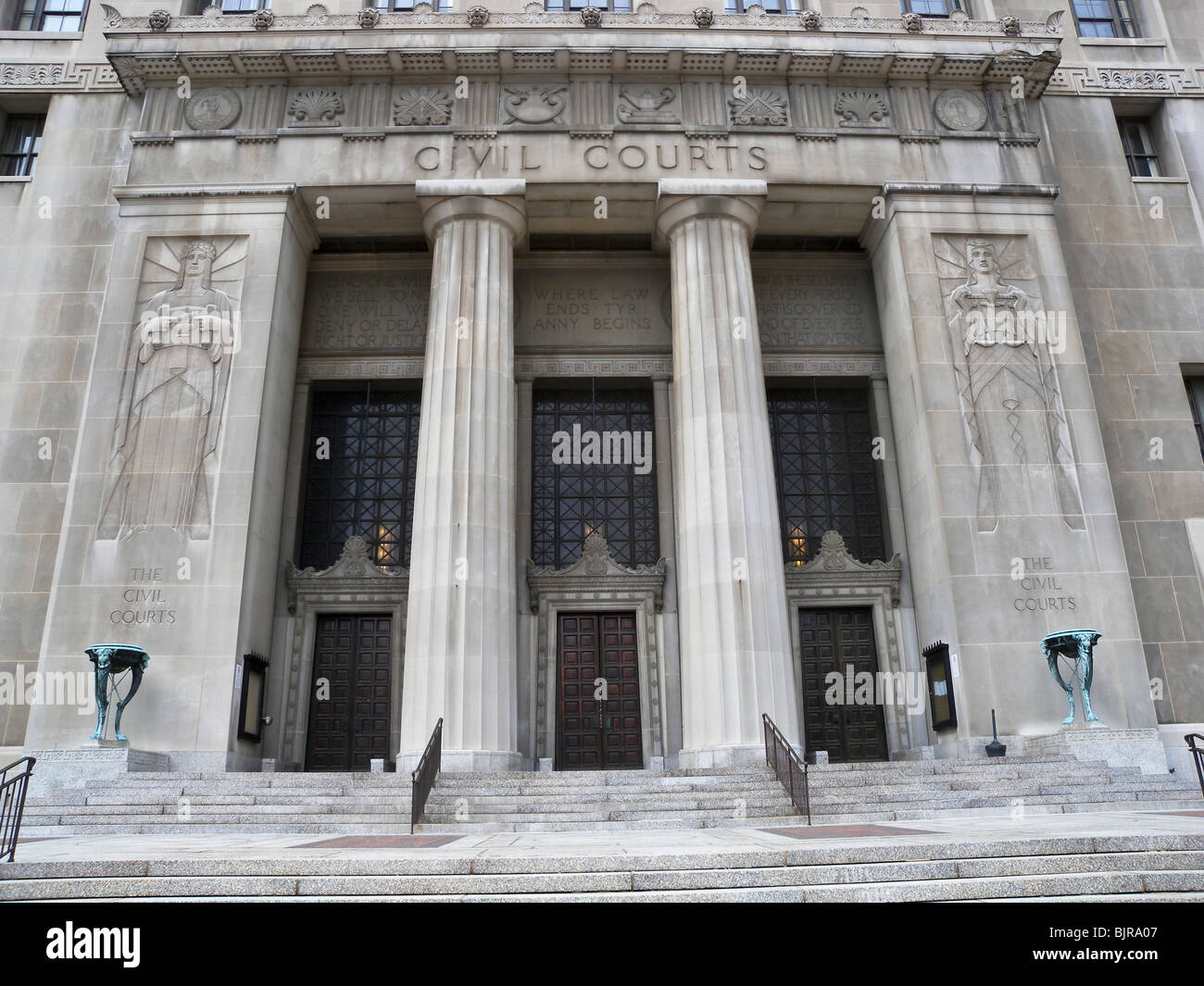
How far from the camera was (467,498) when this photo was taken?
1661cm

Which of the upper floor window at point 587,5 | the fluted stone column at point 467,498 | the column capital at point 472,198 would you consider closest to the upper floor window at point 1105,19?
the upper floor window at point 587,5

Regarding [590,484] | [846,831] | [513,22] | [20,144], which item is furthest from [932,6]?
[20,144]

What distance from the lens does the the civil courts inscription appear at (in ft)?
68.7

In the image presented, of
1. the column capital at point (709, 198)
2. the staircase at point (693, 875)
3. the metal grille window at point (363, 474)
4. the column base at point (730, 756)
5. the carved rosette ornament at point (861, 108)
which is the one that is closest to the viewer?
the staircase at point (693, 875)

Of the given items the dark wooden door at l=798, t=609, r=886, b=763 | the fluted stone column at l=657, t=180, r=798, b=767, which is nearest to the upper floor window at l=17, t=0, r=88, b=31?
the fluted stone column at l=657, t=180, r=798, b=767

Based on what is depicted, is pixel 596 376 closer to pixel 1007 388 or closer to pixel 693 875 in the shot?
pixel 1007 388

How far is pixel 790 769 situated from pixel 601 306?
13.1 m

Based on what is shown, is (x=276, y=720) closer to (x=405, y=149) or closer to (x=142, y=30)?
(x=405, y=149)

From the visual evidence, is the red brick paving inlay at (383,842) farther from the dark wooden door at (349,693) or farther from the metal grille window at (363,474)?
the metal grille window at (363,474)

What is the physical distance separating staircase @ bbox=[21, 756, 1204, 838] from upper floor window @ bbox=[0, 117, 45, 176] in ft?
52.0

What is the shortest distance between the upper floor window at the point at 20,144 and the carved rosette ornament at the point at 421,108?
9.26m

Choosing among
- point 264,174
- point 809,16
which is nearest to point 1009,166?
point 809,16

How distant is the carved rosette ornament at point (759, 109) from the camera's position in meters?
19.4
